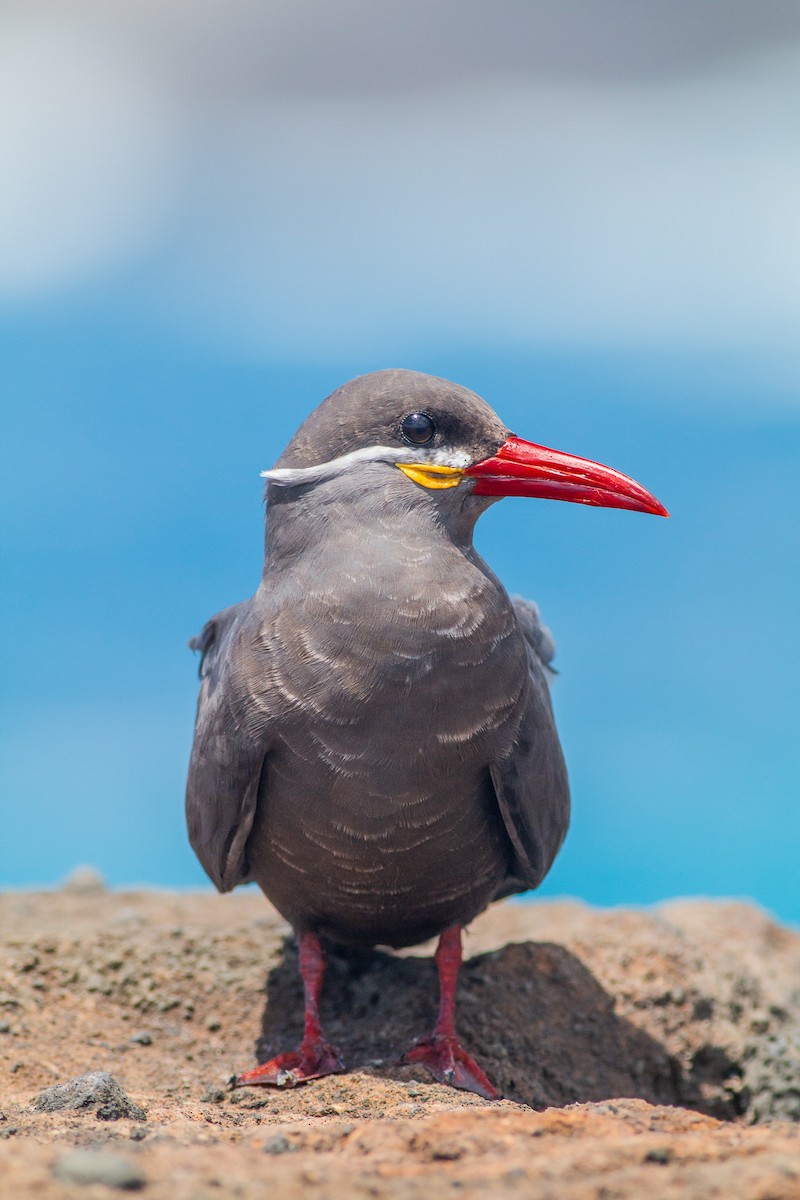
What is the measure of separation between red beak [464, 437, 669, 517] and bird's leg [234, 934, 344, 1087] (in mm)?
2384

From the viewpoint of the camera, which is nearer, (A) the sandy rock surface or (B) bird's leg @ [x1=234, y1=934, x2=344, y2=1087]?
(A) the sandy rock surface

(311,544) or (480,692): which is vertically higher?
(311,544)

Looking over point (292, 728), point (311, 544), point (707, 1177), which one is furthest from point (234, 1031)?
point (707, 1177)

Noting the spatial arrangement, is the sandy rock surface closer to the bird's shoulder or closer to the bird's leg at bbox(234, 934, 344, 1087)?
the bird's leg at bbox(234, 934, 344, 1087)

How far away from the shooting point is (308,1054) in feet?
16.8

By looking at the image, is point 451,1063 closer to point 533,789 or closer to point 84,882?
point 533,789

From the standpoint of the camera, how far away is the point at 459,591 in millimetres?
4562

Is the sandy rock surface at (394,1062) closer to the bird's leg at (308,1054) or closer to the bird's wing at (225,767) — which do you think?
the bird's leg at (308,1054)

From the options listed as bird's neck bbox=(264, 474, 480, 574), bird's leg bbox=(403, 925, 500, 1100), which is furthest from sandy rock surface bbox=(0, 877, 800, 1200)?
bird's neck bbox=(264, 474, 480, 574)

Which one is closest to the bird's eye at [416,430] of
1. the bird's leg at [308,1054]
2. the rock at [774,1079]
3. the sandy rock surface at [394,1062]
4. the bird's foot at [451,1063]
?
the bird's leg at [308,1054]

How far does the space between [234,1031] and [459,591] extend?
294 centimetres

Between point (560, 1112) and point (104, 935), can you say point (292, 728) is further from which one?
point (104, 935)

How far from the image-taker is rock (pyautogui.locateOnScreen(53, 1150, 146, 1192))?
2.44 m

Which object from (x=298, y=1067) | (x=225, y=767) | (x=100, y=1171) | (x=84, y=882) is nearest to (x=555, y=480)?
(x=225, y=767)
